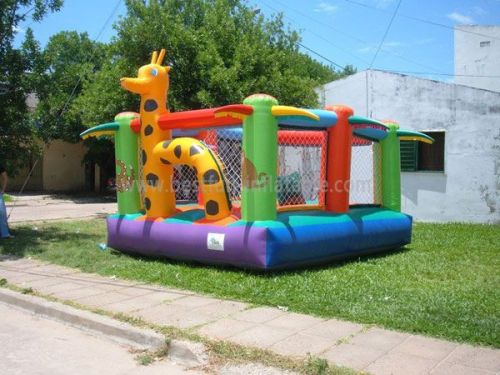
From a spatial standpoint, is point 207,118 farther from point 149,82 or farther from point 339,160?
point 339,160

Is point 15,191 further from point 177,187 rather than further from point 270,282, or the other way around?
point 270,282

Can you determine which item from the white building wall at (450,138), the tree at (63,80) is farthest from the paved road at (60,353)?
the white building wall at (450,138)

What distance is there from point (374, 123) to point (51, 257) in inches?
232

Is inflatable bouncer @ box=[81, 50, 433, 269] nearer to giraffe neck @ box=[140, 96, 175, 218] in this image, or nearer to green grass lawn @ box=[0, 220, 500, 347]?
giraffe neck @ box=[140, 96, 175, 218]

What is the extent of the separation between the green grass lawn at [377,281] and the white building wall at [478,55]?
8321 mm

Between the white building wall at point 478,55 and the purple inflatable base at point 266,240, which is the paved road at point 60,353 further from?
the white building wall at point 478,55

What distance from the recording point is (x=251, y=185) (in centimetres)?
731

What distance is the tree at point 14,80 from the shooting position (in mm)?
11008

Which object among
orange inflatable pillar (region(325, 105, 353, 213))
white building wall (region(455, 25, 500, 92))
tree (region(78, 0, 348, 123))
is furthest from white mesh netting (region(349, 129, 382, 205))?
white building wall (region(455, 25, 500, 92))

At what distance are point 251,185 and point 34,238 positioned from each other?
20.0ft

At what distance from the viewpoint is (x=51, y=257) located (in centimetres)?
924

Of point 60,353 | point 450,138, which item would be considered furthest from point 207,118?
point 450,138

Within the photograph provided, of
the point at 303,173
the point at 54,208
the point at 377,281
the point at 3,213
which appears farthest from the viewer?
the point at 54,208

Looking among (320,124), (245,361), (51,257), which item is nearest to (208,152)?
(320,124)
